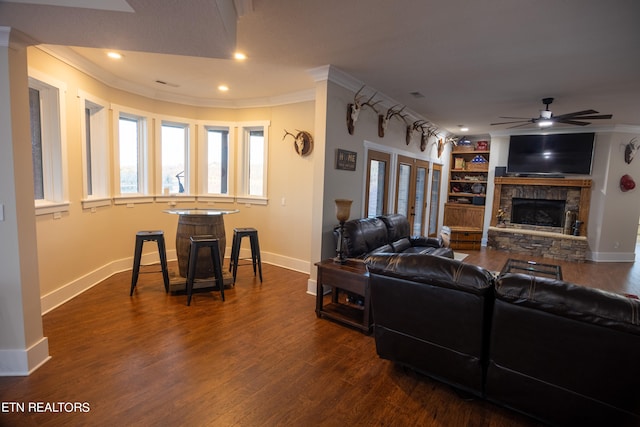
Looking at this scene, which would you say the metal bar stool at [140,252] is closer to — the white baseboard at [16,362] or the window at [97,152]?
the window at [97,152]

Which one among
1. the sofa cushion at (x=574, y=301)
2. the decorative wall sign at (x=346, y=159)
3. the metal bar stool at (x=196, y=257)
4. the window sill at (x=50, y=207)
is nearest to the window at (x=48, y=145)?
the window sill at (x=50, y=207)

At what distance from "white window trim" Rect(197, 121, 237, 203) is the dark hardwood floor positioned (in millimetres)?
2305

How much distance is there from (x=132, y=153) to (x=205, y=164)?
3.56 feet

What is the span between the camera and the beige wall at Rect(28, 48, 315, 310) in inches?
132

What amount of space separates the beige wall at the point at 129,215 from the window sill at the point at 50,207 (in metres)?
0.06

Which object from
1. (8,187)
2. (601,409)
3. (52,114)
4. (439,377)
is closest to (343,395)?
(439,377)

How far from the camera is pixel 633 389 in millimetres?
1492

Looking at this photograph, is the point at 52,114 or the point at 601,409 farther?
the point at 52,114

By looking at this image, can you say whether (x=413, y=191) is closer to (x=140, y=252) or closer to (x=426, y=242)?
(x=426, y=242)

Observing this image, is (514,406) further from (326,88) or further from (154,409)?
(326,88)

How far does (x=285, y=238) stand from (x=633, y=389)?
422cm

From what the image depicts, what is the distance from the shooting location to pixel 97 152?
13.8 ft

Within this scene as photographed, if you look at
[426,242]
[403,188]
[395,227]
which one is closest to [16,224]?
[395,227]

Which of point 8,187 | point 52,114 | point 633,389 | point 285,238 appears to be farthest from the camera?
point 285,238
